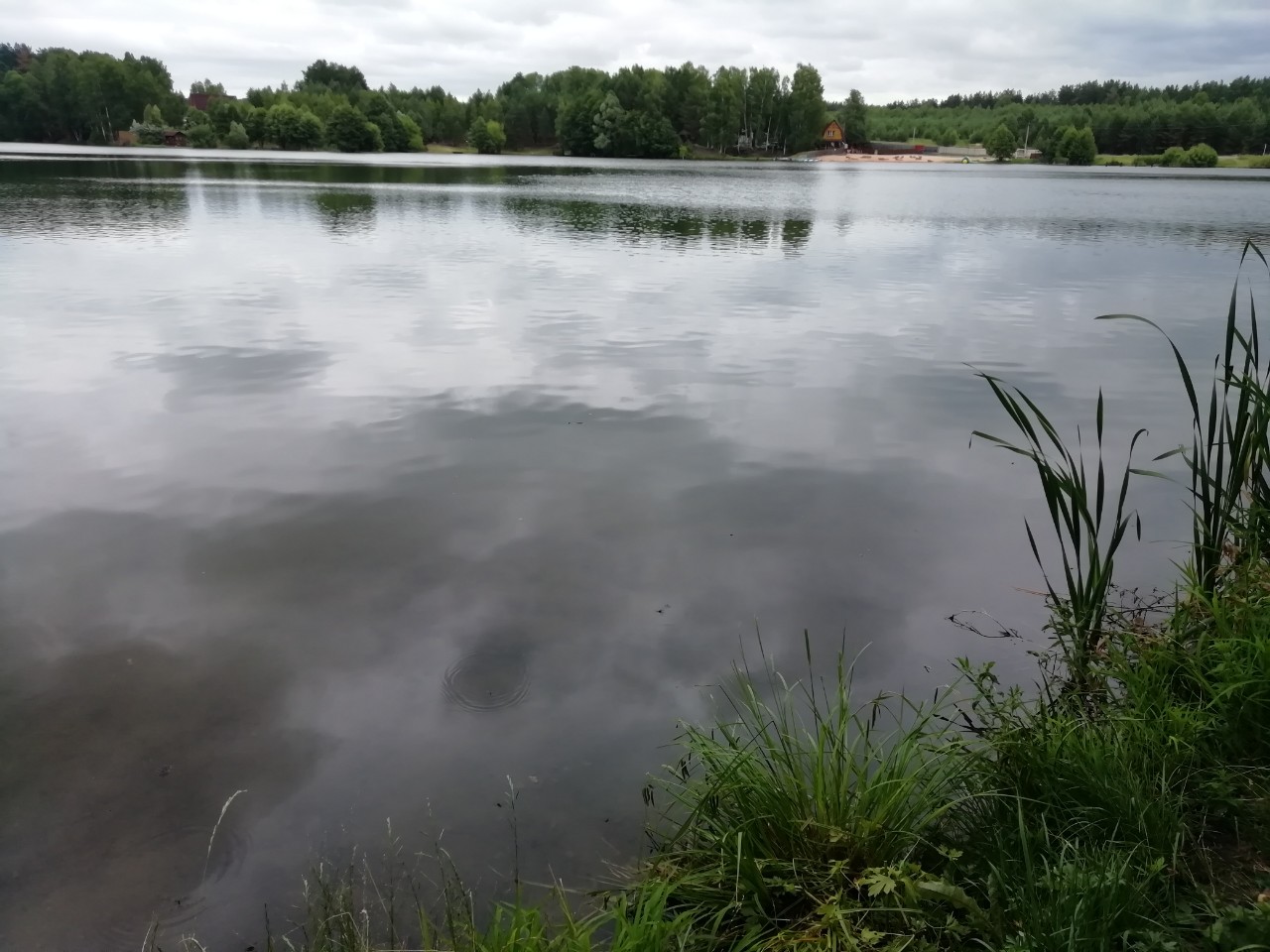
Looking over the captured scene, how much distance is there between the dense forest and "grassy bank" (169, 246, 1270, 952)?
369 feet

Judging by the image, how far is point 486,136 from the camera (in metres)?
120

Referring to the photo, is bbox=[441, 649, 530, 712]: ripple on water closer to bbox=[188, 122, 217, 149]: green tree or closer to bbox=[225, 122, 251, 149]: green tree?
bbox=[225, 122, 251, 149]: green tree

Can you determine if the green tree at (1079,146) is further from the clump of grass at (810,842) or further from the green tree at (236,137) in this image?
the clump of grass at (810,842)

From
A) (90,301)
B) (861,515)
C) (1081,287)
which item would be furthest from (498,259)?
(861,515)

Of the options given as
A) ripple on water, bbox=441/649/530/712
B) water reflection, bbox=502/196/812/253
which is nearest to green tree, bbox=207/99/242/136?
water reflection, bbox=502/196/812/253

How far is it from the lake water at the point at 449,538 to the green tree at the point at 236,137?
101 metres

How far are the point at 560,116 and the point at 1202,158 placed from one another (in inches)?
2839

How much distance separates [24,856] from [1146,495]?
6826 millimetres

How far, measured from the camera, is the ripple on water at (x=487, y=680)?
3986 millimetres

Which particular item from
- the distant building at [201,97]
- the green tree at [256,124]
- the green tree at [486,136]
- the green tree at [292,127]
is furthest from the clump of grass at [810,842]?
the distant building at [201,97]

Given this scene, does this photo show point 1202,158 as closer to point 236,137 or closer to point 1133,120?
point 1133,120

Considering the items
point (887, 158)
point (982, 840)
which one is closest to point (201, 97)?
point (887, 158)

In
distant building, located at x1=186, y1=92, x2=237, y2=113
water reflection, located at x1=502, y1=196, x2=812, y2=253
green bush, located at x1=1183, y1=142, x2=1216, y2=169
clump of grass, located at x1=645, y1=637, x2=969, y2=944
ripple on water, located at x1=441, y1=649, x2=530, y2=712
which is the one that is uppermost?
distant building, located at x1=186, y1=92, x2=237, y2=113

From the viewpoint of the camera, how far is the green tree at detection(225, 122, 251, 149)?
102312 mm
